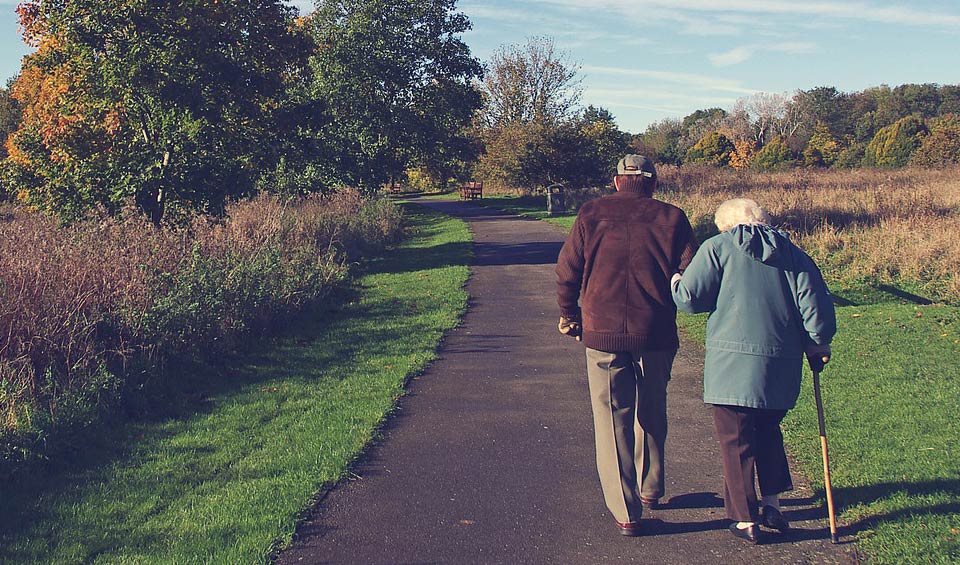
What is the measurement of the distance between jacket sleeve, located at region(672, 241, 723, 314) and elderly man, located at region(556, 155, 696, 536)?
6.9 inches

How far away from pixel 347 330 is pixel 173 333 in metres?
2.67

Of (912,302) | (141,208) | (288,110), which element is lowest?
(912,302)

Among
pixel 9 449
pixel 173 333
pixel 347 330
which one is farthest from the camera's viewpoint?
pixel 347 330

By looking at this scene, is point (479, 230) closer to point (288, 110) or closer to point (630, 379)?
point (288, 110)

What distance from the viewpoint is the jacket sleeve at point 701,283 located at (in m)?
4.50

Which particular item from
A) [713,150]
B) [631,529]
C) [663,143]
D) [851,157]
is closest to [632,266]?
[631,529]

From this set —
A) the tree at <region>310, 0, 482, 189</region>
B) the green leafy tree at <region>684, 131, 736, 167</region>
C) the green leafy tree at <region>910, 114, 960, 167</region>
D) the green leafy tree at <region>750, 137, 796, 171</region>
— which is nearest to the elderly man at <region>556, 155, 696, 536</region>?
the tree at <region>310, 0, 482, 189</region>

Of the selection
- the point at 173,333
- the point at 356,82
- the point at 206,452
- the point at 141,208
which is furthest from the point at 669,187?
the point at 206,452

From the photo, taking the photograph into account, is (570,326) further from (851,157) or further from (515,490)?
(851,157)

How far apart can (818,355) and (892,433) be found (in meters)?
2.39

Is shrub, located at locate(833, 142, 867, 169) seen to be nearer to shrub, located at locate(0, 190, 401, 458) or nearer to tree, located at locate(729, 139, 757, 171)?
tree, located at locate(729, 139, 757, 171)

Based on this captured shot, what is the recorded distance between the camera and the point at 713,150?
68.1 metres

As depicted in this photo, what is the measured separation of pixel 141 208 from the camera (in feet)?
49.2

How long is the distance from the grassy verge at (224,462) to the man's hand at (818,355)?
3048mm
